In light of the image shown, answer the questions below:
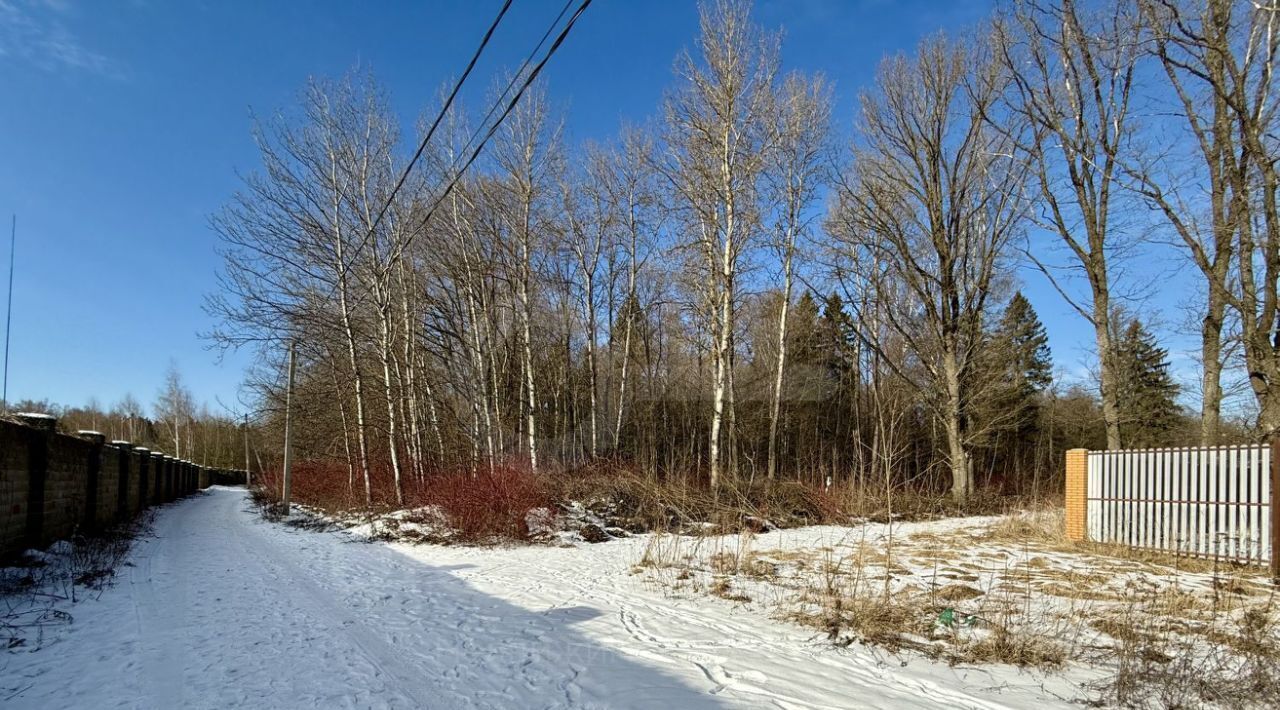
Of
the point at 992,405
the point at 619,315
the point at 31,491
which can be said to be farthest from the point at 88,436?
the point at 992,405

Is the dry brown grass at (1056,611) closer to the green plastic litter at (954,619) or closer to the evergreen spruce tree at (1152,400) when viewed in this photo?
the green plastic litter at (954,619)

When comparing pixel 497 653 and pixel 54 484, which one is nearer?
pixel 497 653

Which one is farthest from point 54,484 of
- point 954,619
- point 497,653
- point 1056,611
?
point 1056,611

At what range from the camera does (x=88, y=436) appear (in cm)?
1370

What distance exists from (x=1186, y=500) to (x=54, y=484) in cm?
1802

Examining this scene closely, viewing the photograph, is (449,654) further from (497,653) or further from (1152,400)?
(1152,400)

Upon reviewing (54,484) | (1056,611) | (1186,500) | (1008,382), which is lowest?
(1056,611)

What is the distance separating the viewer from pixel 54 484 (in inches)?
410

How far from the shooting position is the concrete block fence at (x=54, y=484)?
28.5 feet

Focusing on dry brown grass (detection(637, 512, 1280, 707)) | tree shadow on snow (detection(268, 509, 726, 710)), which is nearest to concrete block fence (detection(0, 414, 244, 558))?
tree shadow on snow (detection(268, 509, 726, 710))

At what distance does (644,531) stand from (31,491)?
35.1ft

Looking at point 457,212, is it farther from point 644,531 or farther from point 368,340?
point 644,531

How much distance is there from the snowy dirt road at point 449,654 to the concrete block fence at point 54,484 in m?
1.60

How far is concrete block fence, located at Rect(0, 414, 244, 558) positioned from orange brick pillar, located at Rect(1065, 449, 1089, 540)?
17.0 meters
